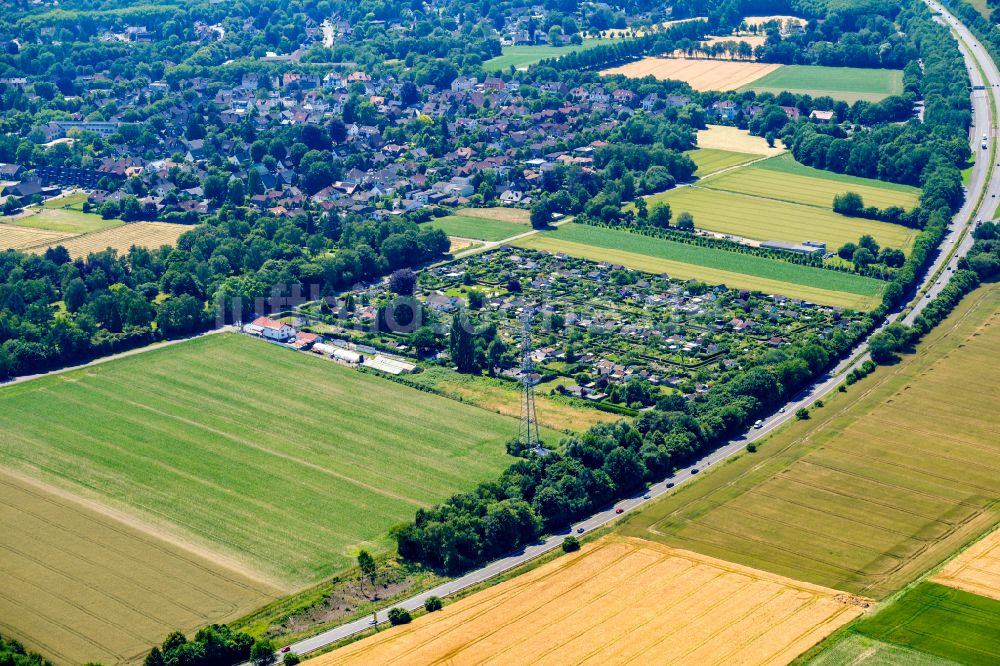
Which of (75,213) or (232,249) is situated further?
(75,213)

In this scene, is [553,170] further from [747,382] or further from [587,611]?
[587,611]

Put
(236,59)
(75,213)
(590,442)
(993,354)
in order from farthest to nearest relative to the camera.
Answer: (236,59)
(75,213)
(993,354)
(590,442)

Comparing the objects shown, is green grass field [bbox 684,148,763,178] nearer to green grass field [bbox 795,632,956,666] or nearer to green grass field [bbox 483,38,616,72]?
green grass field [bbox 483,38,616,72]

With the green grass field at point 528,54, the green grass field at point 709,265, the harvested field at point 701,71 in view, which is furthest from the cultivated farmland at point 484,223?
the green grass field at point 528,54

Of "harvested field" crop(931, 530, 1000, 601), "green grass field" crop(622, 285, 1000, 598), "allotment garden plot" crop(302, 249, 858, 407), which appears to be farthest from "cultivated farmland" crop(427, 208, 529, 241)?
"harvested field" crop(931, 530, 1000, 601)

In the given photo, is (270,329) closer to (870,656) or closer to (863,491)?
(863,491)

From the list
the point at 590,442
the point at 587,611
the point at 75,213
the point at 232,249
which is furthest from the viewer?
the point at 75,213

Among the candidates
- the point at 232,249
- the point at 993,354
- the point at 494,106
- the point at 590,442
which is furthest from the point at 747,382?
the point at 494,106
